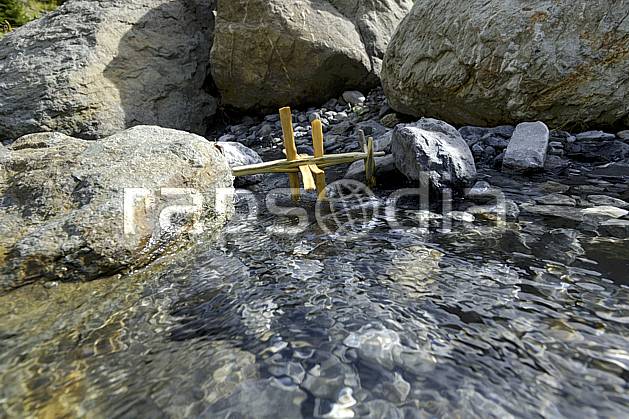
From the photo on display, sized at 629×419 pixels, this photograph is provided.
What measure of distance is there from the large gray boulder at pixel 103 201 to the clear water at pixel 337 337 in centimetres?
18

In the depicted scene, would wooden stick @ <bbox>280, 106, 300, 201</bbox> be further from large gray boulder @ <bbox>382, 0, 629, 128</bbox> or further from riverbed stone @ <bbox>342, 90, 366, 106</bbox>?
riverbed stone @ <bbox>342, 90, 366, 106</bbox>

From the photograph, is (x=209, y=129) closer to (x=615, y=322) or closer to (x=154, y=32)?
(x=154, y=32)

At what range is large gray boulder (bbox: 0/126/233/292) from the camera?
2.54 metres

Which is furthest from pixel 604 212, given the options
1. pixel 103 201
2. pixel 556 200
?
pixel 103 201

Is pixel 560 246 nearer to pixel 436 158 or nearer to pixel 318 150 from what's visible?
pixel 436 158

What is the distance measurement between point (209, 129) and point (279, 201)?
5094 mm

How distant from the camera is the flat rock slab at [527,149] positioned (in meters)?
4.62

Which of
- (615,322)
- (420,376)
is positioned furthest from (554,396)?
(615,322)

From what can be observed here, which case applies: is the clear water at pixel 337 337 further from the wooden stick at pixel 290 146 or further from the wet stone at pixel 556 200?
the wooden stick at pixel 290 146

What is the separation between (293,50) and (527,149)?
17.3ft

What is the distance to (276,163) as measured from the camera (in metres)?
4.80

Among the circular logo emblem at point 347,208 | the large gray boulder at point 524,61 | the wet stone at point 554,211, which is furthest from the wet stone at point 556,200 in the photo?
the large gray boulder at point 524,61

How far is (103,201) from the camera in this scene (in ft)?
9.29

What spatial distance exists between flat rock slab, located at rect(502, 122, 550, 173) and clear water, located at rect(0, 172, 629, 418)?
6.64 feet
